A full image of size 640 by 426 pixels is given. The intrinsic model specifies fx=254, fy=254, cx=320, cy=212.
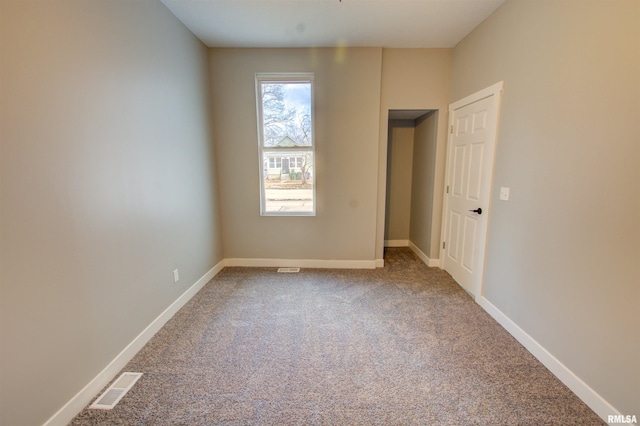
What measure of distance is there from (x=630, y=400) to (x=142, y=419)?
2618 mm

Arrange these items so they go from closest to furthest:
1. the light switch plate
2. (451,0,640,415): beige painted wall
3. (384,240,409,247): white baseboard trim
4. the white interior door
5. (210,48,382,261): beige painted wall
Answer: (451,0,640,415): beige painted wall, the light switch plate, the white interior door, (210,48,382,261): beige painted wall, (384,240,409,247): white baseboard trim

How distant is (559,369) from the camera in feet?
5.57

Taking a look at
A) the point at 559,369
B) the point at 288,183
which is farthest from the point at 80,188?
the point at 559,369

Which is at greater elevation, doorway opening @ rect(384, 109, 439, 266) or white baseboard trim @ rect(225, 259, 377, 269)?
doorway opening @ rect(384, 109, 439, 266)

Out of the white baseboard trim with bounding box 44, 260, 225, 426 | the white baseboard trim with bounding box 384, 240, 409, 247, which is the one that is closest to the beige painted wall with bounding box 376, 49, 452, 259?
the white baseboard trim with bounding box 384, 240, 409, 247

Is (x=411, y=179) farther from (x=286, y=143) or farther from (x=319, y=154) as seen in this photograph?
(x=286, y=143)

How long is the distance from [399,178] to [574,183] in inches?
108

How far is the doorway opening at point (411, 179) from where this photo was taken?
3.56m

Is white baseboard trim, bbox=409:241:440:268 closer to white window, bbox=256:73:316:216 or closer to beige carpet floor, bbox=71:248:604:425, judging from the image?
Answer: beige carpet floor, bbox=71:248:604:425

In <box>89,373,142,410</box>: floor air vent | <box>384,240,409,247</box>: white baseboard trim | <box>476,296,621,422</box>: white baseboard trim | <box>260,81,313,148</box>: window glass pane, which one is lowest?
<box>89,373,142,410</box>: floor air vent

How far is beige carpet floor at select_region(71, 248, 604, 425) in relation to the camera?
146 cm

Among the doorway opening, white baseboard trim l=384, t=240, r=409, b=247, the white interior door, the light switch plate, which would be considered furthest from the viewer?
white baseboard trim l=384, t=240, r=409, b=247

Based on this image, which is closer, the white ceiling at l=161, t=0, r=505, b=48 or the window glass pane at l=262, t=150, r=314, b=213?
the white ceiling at l=161, t=0, r=505, b=48

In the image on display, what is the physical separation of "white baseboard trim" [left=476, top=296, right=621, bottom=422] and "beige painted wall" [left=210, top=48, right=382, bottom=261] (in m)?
1.67
